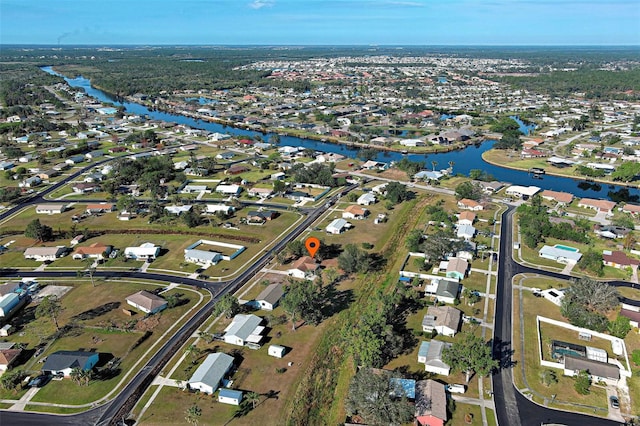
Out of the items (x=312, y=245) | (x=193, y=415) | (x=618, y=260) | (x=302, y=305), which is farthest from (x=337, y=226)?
(x=193, y=415)

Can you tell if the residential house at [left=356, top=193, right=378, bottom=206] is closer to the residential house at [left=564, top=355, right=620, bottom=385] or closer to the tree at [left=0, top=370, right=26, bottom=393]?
the residential house at [left=564, top=355, right=620, bottom=385]

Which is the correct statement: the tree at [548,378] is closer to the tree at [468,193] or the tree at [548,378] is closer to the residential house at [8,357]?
the tree at [468,193]

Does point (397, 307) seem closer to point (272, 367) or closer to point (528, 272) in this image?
point (272, 367)

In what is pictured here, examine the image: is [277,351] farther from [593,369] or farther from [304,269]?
[593,369]

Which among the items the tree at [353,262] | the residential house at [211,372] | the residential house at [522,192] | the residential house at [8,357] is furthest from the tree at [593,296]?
the residential house at [8,357]

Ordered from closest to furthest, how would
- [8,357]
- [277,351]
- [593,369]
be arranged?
[593,369] → [8,357] → [277,351]

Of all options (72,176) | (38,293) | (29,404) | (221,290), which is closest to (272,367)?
(221,290)
